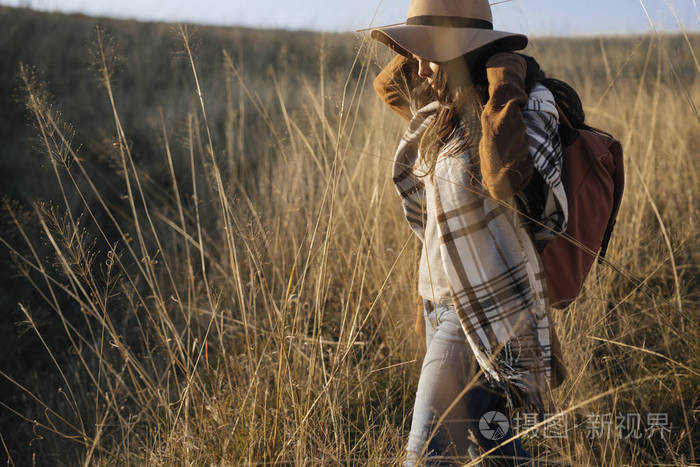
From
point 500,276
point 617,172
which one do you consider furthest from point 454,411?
point 617,172

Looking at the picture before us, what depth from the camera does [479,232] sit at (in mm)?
1124

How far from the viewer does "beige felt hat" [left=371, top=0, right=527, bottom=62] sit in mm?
1157

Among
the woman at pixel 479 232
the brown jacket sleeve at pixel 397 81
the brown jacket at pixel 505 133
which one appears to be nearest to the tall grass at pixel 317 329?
the brown jacket sleeve at pixel 397 81

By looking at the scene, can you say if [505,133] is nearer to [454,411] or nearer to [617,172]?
[617,172]

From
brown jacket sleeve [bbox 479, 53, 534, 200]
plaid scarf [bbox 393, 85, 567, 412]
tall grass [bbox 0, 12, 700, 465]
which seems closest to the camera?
brown jacket sleeve [bbox 479, 53, 534, 200]

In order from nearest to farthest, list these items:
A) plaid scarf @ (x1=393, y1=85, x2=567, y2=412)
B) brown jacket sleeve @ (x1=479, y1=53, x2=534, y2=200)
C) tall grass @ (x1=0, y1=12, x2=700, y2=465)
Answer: brown jacket sleeve @ (x1=479, y1=53, x2=534, y2=200), plaid scarf @ (x1=393, y1=85, x2=567, y2=412), tall grass @ (x1=0, y1=12, x2=700, y2=465)

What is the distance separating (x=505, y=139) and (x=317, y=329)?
1.02 meters

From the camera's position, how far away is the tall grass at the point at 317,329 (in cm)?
133

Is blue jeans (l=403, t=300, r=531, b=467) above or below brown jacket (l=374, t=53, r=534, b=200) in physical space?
below

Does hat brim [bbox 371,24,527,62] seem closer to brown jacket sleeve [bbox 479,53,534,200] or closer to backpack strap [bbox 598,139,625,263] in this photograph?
brown jacket sleeve [bbox 479,53,534,200]

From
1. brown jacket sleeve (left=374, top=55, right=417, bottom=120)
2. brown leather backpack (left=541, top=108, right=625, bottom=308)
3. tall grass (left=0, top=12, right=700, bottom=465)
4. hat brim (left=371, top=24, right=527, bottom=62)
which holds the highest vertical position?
hat brim (left=371, top=24, right=527, bottom=62)

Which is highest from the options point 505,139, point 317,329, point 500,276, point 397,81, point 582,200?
point 397,81

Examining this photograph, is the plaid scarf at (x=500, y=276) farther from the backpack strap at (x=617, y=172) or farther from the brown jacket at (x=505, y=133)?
the backpack strap at (x=617, y=172)

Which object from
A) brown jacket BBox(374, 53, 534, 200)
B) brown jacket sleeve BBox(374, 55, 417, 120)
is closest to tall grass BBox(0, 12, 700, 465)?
brown jacket sleeve BBox(374, 55, 417, 120)
